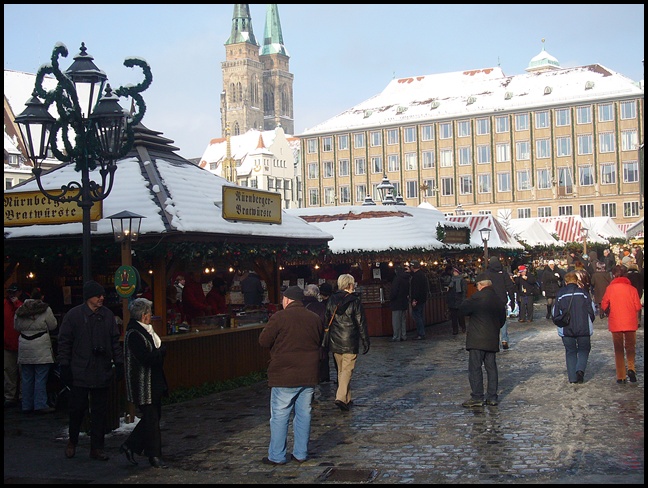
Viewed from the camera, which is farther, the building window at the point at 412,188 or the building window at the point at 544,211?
the building window at the point at 412,188

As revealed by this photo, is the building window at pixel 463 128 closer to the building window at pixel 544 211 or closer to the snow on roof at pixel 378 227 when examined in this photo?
the building window at pixel 544 211

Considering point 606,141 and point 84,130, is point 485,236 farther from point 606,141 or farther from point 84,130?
point 606,141

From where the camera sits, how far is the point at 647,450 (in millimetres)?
6941

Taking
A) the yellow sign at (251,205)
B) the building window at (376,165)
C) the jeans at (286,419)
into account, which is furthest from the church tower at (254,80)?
the jeans at (286,419)

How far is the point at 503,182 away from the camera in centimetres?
8181

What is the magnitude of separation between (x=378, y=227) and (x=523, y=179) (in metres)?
58.7

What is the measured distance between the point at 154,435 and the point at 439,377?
6.60 m

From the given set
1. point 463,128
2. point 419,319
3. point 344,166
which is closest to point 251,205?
point 419,319

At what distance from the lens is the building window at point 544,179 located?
79.4 m

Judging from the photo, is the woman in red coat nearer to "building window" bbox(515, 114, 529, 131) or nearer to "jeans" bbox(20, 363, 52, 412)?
"jeans" bbox(20, 363, 52, 412)

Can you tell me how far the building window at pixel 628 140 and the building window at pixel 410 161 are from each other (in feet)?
64.7

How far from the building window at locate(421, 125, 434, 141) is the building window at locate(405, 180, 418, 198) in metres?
4.47

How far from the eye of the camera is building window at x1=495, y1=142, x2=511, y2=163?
8100 centimetres

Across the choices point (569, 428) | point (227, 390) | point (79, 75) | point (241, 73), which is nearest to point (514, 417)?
point (569, 428)
